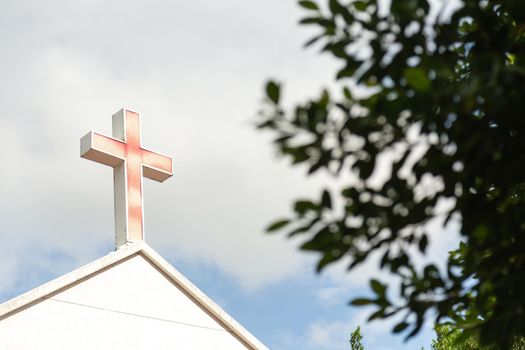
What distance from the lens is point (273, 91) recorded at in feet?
11.5

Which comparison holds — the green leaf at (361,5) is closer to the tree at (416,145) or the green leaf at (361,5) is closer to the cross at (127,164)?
the tree at (416,145)

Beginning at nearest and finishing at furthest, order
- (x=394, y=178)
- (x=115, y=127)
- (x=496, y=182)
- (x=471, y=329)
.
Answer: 1. (x=394, y=178)
2. (x=496, y=182)
3. (x=471, y=329)
4. (x=115, y=127)

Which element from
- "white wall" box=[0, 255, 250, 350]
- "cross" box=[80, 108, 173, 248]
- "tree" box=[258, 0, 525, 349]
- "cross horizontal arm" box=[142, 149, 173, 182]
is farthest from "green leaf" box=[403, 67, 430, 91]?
"cross horizontal arm" box=[142, 149, 173, 182]

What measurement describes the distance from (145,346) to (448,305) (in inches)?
318

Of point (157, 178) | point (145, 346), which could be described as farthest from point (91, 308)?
point (157, 178)

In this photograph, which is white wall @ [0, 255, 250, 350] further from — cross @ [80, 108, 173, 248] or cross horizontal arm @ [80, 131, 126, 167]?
cross horizontal arm @ [80, 131, 126, 167]

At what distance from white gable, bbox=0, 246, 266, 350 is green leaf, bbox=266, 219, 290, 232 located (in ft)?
24.2

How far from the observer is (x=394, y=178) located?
3.66 metres

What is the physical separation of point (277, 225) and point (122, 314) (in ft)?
27.5

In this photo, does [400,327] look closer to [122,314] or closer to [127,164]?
[122,314]

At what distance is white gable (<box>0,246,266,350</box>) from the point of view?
10.4 m

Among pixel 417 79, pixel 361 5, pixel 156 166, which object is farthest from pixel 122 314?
pixel 417 79

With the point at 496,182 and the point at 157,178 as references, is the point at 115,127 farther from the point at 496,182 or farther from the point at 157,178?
the point at 496,182

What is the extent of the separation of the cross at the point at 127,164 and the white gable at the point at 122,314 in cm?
89
